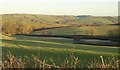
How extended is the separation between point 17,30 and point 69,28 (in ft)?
2.60

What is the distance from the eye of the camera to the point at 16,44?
13.2 ft

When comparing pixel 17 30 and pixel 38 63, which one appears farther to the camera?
pixel 17 30

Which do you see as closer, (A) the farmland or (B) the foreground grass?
(B) the foreground grass

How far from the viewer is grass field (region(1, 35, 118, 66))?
3855 mm

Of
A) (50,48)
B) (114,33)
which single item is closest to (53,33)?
(50,48)

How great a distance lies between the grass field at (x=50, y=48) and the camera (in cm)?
386

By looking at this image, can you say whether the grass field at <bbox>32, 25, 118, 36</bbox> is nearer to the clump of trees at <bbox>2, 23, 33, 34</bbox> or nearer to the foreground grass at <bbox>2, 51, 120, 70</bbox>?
the clump of trees at <bbox>2, 23, 33, 34</bbox>

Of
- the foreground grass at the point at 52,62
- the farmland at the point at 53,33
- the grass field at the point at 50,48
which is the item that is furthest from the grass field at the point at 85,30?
the foreground grass at the point at 52,62

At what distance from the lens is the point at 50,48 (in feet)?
13.0

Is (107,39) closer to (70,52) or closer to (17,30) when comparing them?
(70,52)

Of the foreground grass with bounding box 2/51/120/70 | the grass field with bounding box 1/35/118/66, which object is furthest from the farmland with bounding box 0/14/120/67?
the foreground grass with bounding box 2/51/120/70

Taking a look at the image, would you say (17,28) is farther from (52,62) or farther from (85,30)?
(85,30)

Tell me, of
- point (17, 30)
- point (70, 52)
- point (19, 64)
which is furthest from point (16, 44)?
point (70, 52)

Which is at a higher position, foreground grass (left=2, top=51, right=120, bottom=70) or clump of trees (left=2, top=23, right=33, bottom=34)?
clump of trees (left=2, top=23, right=33, bottom=34)
